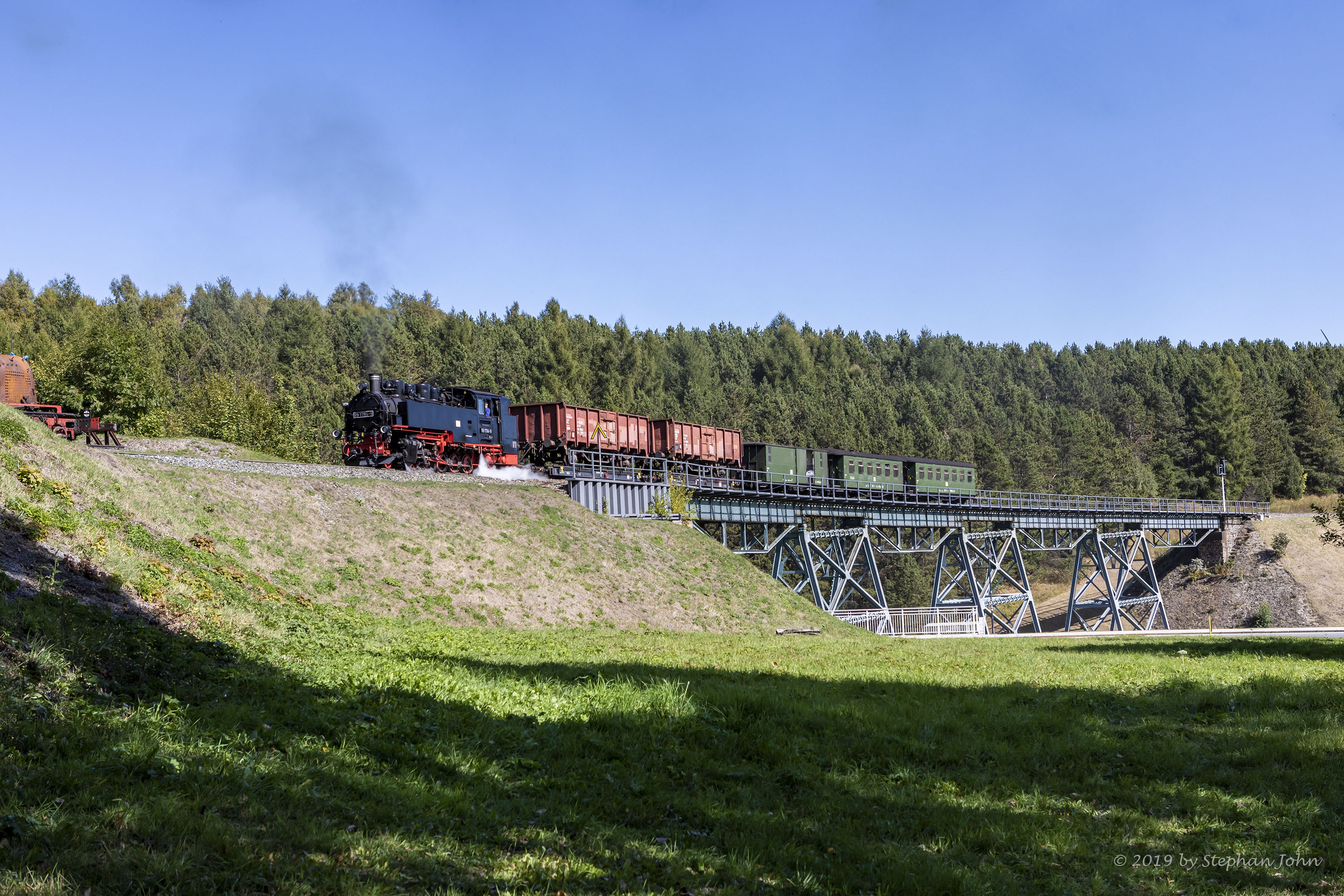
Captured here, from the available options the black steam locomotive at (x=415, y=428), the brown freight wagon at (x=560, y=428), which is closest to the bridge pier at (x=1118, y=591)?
the brown freight wagon at (x=560, y=428)

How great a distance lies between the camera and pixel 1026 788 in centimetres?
974

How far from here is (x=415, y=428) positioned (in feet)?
122

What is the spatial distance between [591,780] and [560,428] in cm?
3793

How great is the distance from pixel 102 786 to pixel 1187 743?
Answer: 11553 mm

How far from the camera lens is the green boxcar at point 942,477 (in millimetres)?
62188

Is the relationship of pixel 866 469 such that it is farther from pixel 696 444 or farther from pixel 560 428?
pixel 560 428

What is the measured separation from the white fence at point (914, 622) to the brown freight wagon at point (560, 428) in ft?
50.5

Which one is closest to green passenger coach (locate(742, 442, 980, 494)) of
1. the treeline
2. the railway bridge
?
the railway bridge

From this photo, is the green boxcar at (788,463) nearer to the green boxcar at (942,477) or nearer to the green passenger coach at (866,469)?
the green passenger coach at (866,469)

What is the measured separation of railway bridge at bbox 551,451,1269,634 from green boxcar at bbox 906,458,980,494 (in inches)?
31.1

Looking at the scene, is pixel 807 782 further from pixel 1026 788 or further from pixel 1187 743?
pixel 1187 743

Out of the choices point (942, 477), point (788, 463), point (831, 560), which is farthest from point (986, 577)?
point (788, 463)

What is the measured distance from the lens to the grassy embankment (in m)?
6.75

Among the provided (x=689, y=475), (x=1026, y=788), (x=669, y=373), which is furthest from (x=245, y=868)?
(x=669, y=373)
